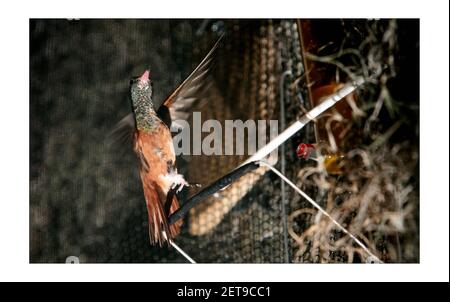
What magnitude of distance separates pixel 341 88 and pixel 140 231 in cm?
81

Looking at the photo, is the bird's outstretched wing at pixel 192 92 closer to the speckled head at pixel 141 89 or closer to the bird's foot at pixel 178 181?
the speckled head at pixel 141 89

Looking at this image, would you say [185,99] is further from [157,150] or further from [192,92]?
[157,150]

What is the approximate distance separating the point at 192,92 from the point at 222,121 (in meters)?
0.14

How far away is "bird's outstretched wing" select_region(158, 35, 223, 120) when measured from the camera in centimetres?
258

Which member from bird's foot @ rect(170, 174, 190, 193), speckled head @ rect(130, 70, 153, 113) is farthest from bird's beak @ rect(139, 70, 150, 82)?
bird's foot @ rect(170, 174, 190, 193)

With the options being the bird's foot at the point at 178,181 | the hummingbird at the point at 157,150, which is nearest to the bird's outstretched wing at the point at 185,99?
the hummingbird at the point at 157,150

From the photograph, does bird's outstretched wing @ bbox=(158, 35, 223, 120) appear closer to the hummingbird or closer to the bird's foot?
the hummingbird

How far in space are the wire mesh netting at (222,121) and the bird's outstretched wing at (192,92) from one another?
0.08 feet

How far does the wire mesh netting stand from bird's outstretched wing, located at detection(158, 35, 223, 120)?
0.02 m

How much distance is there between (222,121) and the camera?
2576mm
